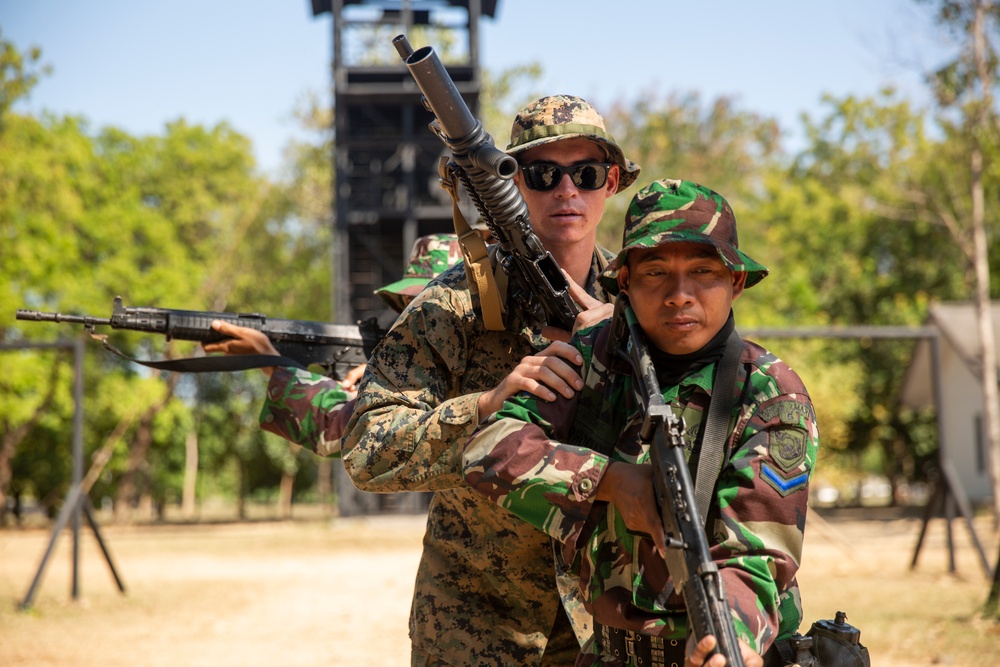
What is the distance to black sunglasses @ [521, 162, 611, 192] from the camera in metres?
3.13

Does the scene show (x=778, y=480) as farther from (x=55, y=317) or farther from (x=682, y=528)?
(x=55, y=317)

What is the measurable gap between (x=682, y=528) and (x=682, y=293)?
20.7 inches

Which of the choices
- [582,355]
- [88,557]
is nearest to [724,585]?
[582,355]

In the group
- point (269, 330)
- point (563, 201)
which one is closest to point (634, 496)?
point (563, 201)

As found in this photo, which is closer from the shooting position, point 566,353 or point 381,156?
point 566,353

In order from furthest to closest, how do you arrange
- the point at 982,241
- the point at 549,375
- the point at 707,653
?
the point at 982,241
the point at 549,375
the point at 707,653

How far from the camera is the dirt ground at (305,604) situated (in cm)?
898

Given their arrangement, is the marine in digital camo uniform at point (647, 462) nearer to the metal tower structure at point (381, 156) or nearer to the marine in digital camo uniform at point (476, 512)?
the marine in digital camo uniform at point (476, 512)

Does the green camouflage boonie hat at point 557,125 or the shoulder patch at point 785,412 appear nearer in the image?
the shoulder patch at point 785,412

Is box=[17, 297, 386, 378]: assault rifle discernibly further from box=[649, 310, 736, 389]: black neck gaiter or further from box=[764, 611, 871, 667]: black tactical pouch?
box=[764, 611, 871, 667]: black tactical pouch

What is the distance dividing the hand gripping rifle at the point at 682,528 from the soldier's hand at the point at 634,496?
3 centimetres

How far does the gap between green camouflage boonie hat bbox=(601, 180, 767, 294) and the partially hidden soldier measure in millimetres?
1547

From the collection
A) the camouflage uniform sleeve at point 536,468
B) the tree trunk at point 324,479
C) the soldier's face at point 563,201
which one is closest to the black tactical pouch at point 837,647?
the camouflage uniform sleeve at point 536,468

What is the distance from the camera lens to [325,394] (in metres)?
4.24
